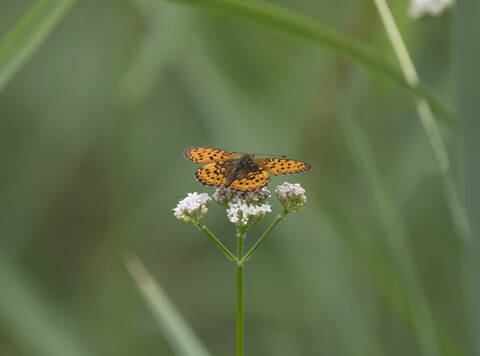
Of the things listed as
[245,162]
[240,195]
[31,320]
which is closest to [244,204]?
[240,195]

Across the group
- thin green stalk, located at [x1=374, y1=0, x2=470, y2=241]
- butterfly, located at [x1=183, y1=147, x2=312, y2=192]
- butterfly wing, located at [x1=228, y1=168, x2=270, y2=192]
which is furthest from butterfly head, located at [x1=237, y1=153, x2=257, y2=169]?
thin green stalk, located at [x1=374, y1=0, x2=470, y2=241]

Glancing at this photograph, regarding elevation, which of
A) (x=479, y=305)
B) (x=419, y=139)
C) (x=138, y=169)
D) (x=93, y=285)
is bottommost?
(x=93, y=285)

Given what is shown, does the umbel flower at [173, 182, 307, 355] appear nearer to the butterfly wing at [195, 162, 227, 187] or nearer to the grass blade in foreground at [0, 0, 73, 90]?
the butterfly wing at [195, 162, 227, 187]

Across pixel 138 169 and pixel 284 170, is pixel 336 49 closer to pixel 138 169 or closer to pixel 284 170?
pixel 284 170

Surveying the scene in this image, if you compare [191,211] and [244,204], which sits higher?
[244,204]

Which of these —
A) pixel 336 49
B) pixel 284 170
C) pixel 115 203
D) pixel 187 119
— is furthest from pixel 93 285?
pixel 336 49

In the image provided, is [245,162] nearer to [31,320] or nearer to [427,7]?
[427,7]
